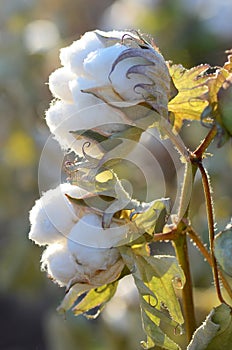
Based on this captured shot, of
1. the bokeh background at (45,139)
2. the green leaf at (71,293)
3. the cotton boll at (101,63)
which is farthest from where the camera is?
the bokeh background at (45,139)

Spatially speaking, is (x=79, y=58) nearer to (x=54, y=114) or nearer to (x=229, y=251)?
(x=54, y=114)

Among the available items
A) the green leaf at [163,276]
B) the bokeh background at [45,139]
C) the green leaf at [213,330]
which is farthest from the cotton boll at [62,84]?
the bokeh background at [45,139]

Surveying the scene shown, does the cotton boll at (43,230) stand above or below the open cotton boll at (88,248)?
above

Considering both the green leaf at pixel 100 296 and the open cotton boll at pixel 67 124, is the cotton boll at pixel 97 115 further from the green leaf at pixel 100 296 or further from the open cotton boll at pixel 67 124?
the green leaf at pixel 100 296

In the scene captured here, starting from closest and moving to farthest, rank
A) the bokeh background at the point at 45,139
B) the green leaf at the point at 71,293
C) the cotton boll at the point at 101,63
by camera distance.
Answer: the cotton boll at the point at 101,63 → the green leaf at the point at 71,293 → the bokeh background at the point at 45,139

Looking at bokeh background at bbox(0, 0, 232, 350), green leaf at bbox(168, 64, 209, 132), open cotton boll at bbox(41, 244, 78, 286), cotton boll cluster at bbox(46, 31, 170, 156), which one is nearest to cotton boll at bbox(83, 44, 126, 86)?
cotton boll cluster at bbox(46, 31, 170, 156)

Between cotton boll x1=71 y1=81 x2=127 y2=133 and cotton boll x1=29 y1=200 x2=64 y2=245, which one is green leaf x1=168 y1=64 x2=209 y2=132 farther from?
cotton boll x1=29 y1=200 x2=64 y2=245
